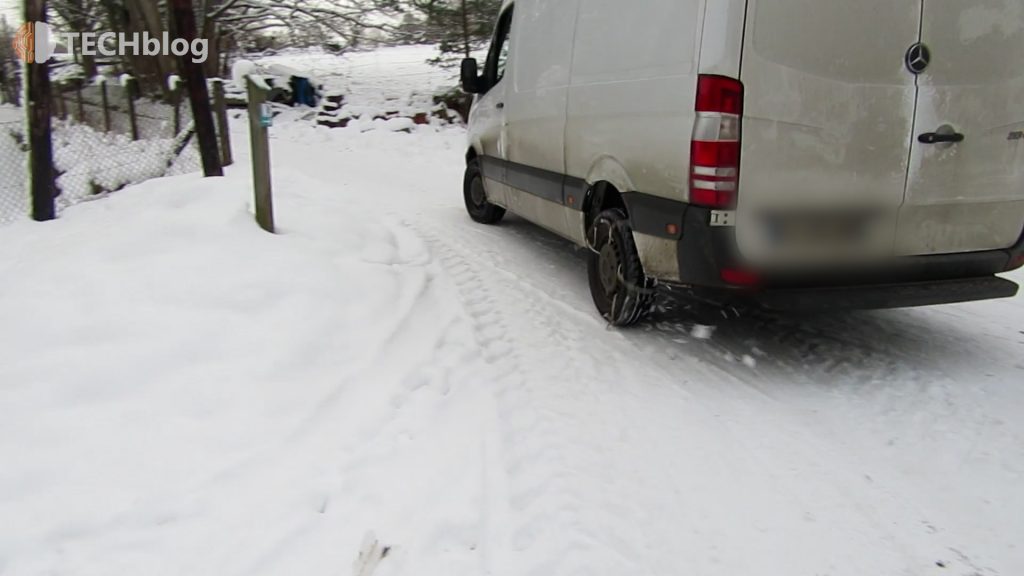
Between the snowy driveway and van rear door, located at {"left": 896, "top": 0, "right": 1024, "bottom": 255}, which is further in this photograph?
van rear door, located at {"left": 896, "top": 0, "right": 1024, "bottom": 255}

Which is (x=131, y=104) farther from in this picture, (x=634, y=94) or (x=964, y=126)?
(x=964, y=126)

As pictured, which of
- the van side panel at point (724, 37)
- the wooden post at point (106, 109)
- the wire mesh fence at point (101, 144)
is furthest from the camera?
the wooden post at point (106, 109)

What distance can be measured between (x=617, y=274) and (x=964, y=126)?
78.7 inches

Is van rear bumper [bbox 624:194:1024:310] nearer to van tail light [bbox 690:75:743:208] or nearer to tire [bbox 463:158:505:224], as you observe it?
van tail light [bbox 690:75:743:208]

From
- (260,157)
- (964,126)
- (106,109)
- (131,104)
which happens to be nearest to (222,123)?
(131,104)

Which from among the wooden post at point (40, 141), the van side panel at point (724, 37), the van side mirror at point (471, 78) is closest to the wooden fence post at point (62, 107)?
the wooden post at point (40, 141)

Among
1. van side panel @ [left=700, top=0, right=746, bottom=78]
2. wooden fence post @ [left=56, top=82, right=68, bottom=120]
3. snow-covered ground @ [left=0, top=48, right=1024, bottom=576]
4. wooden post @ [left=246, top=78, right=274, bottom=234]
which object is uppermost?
van side panel @ [left=700, top=0, right=746, bottom=78]

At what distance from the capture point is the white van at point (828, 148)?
3.43 meters

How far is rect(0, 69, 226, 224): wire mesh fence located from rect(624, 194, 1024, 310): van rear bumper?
299 inches

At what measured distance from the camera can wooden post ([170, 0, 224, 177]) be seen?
7625mm

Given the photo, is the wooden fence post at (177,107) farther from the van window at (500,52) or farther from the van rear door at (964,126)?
the van rear door at (964,126)

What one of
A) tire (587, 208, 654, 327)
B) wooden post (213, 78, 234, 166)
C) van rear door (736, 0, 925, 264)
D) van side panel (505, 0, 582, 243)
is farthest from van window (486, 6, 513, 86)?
wooden post (213, 78, 234, 166)

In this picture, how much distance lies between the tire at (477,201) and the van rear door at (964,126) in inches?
179

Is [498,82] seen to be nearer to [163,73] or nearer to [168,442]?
[168,442]
